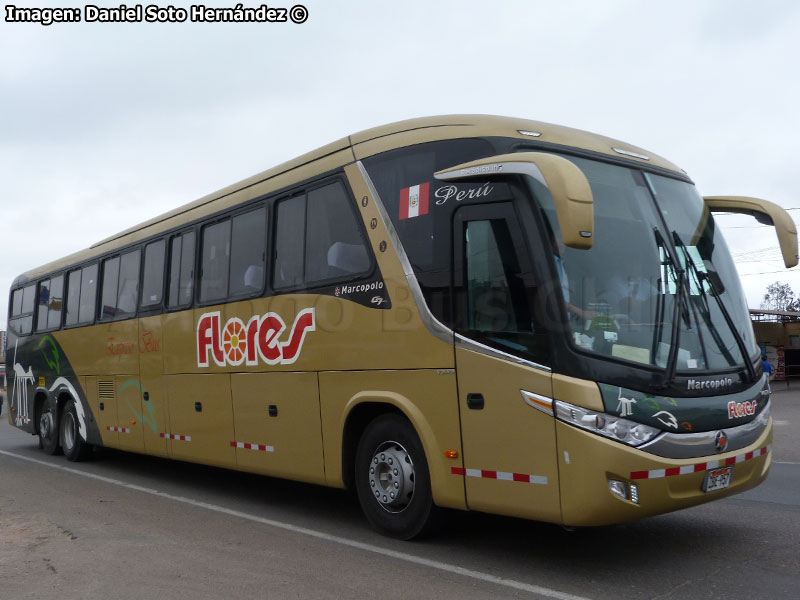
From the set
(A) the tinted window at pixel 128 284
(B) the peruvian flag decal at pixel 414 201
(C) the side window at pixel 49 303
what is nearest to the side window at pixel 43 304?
(C) the side window at pixel 49 303

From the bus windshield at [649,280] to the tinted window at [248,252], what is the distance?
150 inches

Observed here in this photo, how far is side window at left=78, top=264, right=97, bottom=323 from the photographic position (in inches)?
531

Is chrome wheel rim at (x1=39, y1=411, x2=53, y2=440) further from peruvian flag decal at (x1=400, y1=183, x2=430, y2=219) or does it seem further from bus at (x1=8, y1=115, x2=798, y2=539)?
peruvian flag decal at (x1=400, y1=183, x2=430, y2=219)

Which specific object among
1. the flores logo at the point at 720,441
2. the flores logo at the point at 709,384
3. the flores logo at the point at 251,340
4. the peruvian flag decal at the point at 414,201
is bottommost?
the flores logo at the point at 720,441

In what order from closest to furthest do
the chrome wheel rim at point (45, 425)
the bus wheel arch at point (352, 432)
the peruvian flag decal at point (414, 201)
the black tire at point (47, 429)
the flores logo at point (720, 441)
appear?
the flores logo at point (720, 441) → the peruvian flag decal at point (414, 201) → the bus wheel arch at point (352, 432) → the black tire at point (47, 429) → the chrome wheel rim at point (45, 425)

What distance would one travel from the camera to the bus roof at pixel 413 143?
260 inches

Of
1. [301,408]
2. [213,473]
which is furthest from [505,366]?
[213,473]

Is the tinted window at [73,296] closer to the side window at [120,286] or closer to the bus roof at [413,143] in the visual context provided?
the side window at [120,286]

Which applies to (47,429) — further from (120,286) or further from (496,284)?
(496,284)

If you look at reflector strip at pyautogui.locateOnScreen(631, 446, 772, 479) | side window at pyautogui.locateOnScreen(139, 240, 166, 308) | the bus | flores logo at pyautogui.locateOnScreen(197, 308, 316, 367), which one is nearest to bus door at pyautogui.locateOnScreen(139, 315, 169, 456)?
side window at pyautogui.locateOnScreen(139, 240, 166, 308)

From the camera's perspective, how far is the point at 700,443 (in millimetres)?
5676

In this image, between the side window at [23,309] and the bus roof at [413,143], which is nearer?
the bus roof at [413,143]

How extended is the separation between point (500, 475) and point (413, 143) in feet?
9.51

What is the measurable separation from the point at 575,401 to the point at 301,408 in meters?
3.44
